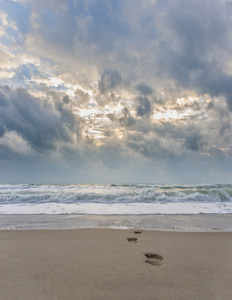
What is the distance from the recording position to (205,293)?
7.84 ft

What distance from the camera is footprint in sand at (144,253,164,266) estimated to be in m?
3.37

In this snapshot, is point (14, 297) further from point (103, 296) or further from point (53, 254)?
point (53, 254)

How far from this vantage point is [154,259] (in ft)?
11.8

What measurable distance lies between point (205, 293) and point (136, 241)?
2.60 metres

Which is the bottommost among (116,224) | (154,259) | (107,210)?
(107,210)

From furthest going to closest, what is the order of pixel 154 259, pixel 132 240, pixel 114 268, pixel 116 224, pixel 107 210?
pixel 107 210, pixel 116 224, pixel 132 240, pixel 154 259, pixel 114 268

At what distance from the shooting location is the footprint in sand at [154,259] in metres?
3.37

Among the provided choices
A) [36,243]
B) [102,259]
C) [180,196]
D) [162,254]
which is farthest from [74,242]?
[180,196]

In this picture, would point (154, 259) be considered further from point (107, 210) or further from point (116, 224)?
point (107, 210)

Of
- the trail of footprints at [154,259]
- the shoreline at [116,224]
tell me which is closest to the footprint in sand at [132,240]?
the trail of footprints at [154,259]

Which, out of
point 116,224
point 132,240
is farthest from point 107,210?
point 132,240

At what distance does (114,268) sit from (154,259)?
889mm

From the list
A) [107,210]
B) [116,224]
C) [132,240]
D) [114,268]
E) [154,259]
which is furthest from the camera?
[107,210]

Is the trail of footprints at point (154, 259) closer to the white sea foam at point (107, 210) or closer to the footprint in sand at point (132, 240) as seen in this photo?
the footprint in sand at point (132, 240)
